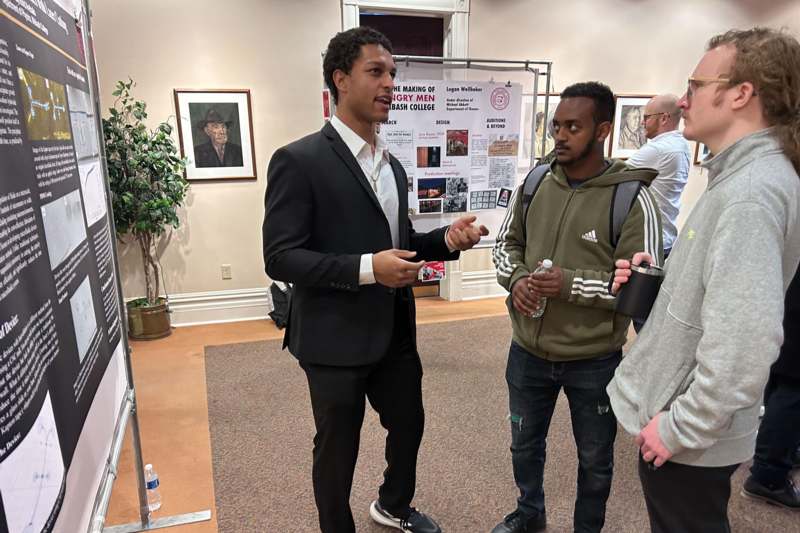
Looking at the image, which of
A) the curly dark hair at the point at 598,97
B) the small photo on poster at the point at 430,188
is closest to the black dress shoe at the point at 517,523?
the curly dark hair at the point at 598,97

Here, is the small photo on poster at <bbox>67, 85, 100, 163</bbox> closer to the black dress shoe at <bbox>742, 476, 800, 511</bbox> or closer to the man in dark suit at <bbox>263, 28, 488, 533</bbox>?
the man in dark suit at <bbox>263, 28, 488, 533</bbox>

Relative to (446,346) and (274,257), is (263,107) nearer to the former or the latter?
(446,346)

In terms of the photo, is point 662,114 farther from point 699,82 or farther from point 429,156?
point 699,82

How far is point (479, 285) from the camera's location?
5.05m

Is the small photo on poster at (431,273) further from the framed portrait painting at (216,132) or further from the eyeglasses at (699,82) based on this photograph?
the eyeglasses at (699,82)

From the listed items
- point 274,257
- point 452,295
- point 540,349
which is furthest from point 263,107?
point 540,349

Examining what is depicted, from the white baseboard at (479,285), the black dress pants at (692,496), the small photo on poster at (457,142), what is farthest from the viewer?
the white baseboard at (479,285)

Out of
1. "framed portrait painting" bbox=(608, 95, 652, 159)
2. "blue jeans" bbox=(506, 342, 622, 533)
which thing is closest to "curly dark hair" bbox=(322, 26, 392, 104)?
"blue jeans" bbox=(506, 342, 622, 533)

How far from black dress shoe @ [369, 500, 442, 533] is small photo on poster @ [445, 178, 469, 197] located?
2.05 m

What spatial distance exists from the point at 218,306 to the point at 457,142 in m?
2.56

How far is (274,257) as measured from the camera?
4.64ft

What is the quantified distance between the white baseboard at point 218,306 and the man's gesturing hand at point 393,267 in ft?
11.0

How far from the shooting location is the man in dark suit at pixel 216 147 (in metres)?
4.09

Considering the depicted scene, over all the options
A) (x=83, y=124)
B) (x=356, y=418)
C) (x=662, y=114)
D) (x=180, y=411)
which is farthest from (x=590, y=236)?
(x=180, y=411)
